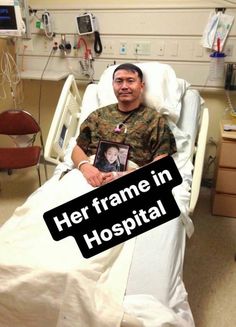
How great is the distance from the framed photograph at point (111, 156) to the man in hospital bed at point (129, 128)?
4cm

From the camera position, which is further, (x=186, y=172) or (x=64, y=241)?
(x=186, y=172)

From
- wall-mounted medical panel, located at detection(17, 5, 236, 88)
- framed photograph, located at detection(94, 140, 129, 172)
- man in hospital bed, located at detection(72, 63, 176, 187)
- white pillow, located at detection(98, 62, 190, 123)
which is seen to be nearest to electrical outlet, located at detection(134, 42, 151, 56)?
wall-mounted medical panel, located at detection(17, 5, 236, 88)

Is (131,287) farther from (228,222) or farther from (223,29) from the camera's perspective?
(223,29)

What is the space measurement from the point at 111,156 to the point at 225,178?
934 mm

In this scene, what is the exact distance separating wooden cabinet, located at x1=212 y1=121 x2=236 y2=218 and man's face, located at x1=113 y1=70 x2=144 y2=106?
71cm

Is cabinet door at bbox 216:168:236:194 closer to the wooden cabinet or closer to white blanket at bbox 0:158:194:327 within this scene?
the wooden cabinet

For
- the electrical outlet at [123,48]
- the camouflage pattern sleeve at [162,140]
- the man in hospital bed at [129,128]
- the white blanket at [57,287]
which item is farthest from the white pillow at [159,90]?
the white blanket at [57,287]

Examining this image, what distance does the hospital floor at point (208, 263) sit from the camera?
1520 mm

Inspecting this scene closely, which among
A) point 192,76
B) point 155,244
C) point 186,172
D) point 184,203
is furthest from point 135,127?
point 192,76

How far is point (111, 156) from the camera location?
1715mm

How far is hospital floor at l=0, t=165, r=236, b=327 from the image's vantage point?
4.99 feet

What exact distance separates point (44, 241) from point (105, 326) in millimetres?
368

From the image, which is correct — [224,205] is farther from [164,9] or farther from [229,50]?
[164,9]

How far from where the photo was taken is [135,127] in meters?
1.74
